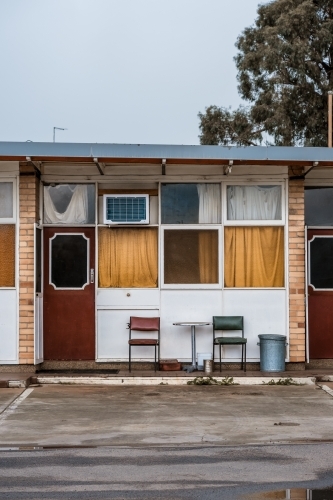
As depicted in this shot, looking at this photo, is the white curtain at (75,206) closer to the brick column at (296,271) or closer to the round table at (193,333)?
the round table at (193,333)

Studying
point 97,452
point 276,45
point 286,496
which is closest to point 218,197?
point 97,452

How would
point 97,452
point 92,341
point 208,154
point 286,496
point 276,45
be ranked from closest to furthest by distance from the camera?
1. point 286,496
2. point 97,452
3. point 208,154
4. point 92,341
5. point 276,45

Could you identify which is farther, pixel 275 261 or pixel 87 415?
pixel 275 261

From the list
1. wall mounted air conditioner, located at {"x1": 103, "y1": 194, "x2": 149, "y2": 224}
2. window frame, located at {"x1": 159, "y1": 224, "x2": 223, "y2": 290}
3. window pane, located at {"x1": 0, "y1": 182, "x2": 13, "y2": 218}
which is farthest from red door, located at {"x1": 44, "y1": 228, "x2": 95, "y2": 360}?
window frame, located at {"x1": 159, "y1": 224, "x2": 223, "y2": 290}

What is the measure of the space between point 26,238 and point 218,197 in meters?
3.26

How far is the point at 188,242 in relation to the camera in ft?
46.6

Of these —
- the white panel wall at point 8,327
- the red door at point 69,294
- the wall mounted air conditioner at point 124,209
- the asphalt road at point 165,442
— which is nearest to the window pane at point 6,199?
the red door at point 69,294

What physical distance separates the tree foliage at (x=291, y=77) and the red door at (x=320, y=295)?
60.3 ft

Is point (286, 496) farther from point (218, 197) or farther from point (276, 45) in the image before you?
point (276, 45)

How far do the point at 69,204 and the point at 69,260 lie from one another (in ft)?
3.08

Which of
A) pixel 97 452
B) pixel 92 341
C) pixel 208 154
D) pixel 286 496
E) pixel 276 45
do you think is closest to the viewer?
pixel 286 496

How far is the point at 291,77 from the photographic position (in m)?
32.6

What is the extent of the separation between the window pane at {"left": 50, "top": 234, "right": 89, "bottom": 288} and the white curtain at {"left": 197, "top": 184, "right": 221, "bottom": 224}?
2019 mm

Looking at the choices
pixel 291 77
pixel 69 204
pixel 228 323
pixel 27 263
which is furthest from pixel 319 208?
pixel 291 77
